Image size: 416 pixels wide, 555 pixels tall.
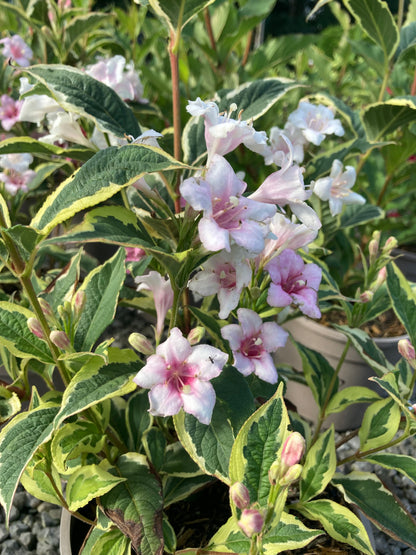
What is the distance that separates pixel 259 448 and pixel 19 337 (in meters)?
0.44

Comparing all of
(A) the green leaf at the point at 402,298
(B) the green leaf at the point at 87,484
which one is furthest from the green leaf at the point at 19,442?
(A) the green leaf at the point at 402,298

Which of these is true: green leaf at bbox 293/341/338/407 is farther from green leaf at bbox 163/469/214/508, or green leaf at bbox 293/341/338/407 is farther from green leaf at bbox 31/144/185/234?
green leaf at bbox 31/144/185/234

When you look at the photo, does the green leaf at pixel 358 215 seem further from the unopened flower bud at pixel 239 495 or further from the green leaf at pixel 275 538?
the unopened flower bud at pixel 239 495

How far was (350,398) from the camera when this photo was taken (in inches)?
44.6

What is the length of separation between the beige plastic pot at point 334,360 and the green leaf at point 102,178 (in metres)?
1.12

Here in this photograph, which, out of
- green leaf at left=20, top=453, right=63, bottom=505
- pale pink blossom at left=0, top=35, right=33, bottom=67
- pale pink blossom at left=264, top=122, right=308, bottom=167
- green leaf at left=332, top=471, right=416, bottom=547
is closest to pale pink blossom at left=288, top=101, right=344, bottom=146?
pale pink blossom at left=264, top=122, right=308, bottom=167

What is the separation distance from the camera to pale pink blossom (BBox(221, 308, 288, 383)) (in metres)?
0.83

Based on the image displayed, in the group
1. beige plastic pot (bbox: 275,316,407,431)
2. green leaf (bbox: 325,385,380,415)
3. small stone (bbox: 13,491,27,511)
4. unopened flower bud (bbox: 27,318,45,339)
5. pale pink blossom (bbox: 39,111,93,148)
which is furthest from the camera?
beige plastic pot (bbox: 275,316,407,431)

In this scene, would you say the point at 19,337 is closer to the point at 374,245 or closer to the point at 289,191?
the point at 289,191

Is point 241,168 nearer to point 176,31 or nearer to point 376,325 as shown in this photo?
point 376,325

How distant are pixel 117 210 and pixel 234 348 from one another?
0.97ft

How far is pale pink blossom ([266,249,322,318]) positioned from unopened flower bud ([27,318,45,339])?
362mm

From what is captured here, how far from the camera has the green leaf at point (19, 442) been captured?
0.69 m

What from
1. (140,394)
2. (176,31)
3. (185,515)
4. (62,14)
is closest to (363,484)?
(185,515)
